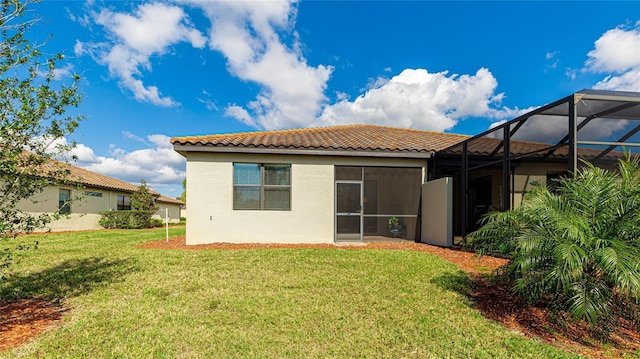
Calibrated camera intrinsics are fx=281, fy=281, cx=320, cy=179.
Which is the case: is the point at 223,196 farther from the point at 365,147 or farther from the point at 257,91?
the point at 257,91

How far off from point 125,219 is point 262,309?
1898 centimetres

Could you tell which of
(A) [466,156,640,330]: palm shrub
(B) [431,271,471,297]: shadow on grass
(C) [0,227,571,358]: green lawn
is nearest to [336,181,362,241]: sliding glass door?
(C) [0,227,571,358]: green lawn

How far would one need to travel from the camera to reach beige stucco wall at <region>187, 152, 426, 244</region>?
938cm

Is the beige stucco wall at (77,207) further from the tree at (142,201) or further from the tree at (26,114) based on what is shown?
the tree at (26,114)

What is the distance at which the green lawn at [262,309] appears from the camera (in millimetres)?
3012

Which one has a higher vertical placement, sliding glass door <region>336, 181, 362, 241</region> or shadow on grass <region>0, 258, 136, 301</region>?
sliding glass door <region>336, 181, 362, 241</region>

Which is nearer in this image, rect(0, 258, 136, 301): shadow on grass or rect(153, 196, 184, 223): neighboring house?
rect(0, 258, 136, 301): shadow on grass

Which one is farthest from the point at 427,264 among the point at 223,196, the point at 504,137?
the point at 223,196

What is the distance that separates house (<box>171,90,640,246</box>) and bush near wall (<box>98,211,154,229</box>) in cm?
1253

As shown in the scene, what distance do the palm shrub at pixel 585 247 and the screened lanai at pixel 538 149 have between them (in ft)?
4.59

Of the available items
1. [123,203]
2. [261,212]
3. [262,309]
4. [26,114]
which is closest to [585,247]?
[262,309]

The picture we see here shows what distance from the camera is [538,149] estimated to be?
6.95m

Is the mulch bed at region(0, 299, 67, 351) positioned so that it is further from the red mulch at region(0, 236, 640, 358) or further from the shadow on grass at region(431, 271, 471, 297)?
the shadow on grass at region(431, 271, 471, 297)

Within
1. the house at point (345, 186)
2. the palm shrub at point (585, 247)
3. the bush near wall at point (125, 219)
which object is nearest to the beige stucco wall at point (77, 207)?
the bush near wall at point (125, 219)
